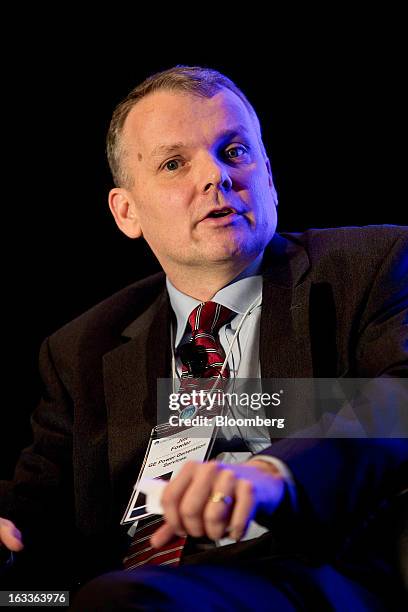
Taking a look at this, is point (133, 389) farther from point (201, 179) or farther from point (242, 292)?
point (201, 179)

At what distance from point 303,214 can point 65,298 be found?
1.05m

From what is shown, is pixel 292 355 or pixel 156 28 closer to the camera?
pixel 292 355

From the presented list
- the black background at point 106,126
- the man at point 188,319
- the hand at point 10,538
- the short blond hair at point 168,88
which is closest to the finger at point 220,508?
the man at point 188,319

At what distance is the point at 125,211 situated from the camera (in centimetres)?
267

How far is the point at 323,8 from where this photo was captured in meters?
2.82

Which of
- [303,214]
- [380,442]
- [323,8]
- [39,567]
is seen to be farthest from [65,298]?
[380,442]

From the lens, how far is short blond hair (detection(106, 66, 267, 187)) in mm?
2377

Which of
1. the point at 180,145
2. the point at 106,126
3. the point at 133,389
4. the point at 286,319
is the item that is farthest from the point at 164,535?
the point at 106,126

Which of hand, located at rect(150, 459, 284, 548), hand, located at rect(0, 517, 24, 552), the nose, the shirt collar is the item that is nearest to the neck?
the shirt collar

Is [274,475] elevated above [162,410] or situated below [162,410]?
above

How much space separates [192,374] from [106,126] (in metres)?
1.30

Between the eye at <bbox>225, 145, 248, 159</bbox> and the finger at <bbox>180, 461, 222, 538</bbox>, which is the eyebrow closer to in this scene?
the eye at <bbox>225, 145, 248, 159</bbox>

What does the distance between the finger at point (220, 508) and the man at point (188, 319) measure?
0.34m

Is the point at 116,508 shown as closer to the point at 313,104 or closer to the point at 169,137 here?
the point at 169,137
